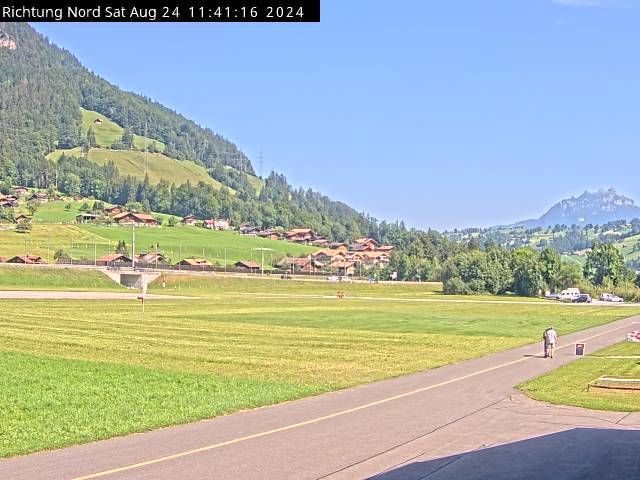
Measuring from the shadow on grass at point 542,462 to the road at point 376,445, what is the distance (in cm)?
2

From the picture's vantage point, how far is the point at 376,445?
20.5 m

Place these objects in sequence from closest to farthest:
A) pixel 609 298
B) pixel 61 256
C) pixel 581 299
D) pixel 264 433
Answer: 1. pixel 264 433
2. pixel 581 299
3. pixel 609 298
4. pixel 61 256

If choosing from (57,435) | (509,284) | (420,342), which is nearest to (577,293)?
(509,284)

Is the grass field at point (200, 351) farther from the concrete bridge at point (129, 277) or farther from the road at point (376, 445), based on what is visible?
the concrete bridge at point (129, 277)

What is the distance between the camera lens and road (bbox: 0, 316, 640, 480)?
57.1 feet

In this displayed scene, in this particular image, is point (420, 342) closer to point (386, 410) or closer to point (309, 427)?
point (386, 410)

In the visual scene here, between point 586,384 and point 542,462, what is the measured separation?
53.9 ft

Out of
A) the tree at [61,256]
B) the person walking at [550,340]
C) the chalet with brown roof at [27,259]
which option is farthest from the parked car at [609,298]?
the person walking at [550,340]

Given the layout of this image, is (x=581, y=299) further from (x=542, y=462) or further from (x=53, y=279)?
(x=542, y=462)

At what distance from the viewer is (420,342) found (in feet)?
176

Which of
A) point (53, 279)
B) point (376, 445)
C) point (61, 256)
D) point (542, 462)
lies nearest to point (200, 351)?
point (376, 445)

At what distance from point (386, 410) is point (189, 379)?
30.3 feet

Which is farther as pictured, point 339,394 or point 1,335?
point 1,335

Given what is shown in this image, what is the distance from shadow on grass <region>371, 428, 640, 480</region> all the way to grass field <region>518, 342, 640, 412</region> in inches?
290
